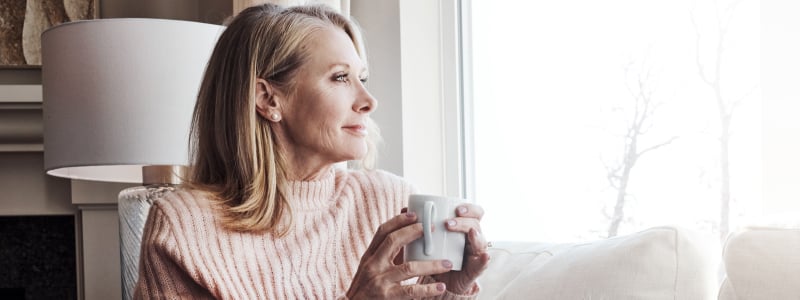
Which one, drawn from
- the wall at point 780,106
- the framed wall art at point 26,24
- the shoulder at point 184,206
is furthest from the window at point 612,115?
the framed wall art at point 26,24

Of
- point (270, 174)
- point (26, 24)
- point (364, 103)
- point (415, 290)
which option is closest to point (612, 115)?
point (364, 103)

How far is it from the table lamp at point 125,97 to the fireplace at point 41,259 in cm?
91

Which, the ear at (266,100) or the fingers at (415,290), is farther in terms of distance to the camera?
the ear at (266,100)

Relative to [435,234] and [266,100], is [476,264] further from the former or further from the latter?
[266,100]

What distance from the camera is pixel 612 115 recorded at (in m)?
2.22

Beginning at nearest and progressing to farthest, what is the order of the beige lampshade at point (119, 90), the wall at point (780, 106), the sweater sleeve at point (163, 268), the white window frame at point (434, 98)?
the sweater sleeve at point (163, 268)
the wall at point (780, 106)
the beige lampshade at point (119, 90)
the white window frame at point (434, 98)

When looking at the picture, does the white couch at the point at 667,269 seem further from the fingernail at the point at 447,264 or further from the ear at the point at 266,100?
the ear at the point at 266,100

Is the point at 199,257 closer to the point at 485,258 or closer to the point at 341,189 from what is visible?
the point at 341,189

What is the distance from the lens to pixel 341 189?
5.60ft

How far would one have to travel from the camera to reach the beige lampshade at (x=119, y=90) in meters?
2.11

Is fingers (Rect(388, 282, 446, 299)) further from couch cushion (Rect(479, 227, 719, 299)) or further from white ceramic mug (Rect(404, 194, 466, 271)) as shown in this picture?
couch cushion (Rect(479, 227, 719, 299))

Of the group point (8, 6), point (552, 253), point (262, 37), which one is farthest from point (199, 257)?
point (8, 6)

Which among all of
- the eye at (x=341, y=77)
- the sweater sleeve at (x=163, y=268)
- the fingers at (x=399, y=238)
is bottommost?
the sweater sleeve at (x=163, y=268)

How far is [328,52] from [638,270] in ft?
2.02
